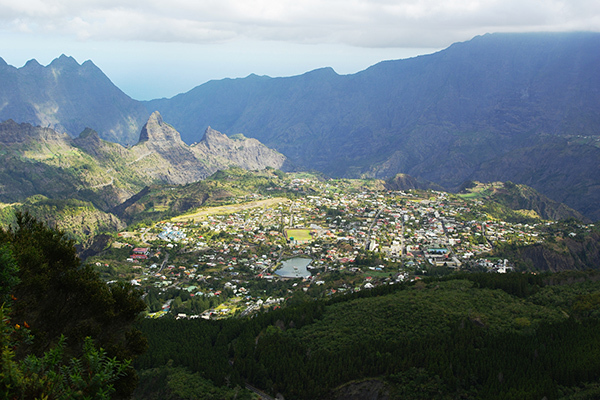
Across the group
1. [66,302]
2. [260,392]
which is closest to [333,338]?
[260,392]

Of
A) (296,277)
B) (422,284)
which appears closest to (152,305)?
(296,277)

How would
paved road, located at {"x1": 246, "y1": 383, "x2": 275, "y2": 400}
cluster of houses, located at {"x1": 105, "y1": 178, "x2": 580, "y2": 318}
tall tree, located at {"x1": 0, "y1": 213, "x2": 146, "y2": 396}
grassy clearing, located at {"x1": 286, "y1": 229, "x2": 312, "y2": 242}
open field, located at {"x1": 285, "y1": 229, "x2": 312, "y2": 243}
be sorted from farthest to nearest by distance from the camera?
grassy clearing, located at {"x1": 286, "y1": 229, "x2": 312, "y2": 242} < open field, located at {"x1": 285, "y1": 229, "x2": 312, "y2": 243} < cluster of houses, located at {"x1": 105, "y1": 178, "x2": 580, "y2": 318} < paved road, located at {"x1": 246, "y1": 383, "x2": 275, "y2": 400} < tall tree, located at {"x1": 0, "y1": 213, "x2": 146, "y2": 396}

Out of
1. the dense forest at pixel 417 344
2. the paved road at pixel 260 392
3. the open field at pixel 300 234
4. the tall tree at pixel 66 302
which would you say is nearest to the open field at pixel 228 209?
the open field at pixel 300 234

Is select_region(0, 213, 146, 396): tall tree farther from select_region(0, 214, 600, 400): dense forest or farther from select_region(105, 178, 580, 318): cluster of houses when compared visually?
select_region(105, 178, 580, 318): cluster of houses

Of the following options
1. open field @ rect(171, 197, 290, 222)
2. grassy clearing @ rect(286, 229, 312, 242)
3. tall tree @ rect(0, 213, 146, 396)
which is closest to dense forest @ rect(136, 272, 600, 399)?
tall tree @ rect(0, 213, 146, 396)

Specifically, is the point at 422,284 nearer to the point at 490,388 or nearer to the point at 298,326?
the point at 298,326

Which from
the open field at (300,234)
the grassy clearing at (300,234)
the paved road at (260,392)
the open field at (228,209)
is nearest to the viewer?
the paved road at (260,392)

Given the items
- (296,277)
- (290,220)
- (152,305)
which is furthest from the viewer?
(290,220)

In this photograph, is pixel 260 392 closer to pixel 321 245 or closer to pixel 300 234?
pixel 321 245

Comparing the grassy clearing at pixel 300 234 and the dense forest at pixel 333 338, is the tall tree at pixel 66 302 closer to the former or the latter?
the dense forest at pixel 333 338
